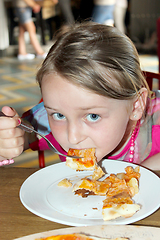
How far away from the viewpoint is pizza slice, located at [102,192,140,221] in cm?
63

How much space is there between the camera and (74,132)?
83 centimetres

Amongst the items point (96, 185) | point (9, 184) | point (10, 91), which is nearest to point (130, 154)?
point (96, 185)

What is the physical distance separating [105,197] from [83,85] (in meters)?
0.31

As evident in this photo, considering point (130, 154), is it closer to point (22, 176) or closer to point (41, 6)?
point (22, 176)

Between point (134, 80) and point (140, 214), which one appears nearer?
point (140, 214)

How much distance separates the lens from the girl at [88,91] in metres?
0.82

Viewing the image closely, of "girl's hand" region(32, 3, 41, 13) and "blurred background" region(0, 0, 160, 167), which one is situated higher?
"girl's hand" region(32, 3, 41, 13)

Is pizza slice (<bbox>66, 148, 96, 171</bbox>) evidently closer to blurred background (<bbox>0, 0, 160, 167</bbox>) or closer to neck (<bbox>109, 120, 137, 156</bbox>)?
neck (<bbox>109, 120, 137, 156</bbox>)

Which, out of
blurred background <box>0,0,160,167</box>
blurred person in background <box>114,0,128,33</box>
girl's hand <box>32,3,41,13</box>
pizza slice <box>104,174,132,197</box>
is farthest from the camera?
blurred person in background <box>114,0,128,33</box>

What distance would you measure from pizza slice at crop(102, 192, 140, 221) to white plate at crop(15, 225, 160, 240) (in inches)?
1.6

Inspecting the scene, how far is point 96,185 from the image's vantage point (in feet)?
2.52

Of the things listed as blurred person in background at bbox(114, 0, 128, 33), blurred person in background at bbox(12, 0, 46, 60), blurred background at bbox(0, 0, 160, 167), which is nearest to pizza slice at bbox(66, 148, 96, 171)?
blurred background at bbox(0, 0, 160, 167)

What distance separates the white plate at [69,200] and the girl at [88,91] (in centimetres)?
13

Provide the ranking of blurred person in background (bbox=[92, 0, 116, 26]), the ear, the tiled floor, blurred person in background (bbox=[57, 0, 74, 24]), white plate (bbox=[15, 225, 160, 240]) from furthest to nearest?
blurred person in background (bbox=[57, 0, 74, 24])
blurred person in background (bbox=[92, 0, 116, 26])
the tiled floor
the ear
white plate (bbox=[15, 225, 160, 240])
